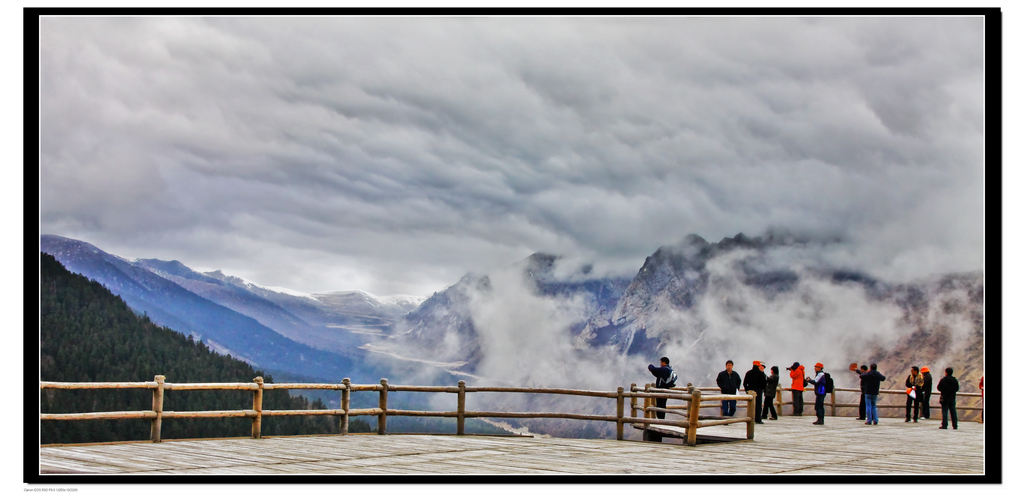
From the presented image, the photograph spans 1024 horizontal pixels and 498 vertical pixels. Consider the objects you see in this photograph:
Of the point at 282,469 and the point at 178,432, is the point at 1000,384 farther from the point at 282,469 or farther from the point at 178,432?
the point at 178,432

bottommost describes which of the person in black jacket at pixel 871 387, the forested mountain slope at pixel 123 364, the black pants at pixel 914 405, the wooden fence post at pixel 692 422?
the forested mountain slope at pixel 123 364

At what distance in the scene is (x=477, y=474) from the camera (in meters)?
10.3

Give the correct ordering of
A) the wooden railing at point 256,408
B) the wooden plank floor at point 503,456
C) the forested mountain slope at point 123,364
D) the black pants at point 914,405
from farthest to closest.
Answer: the forested mountain slope at point 123,364 → the black pants at point 914,405 → the wooden railing at point 256,408 → the wooden plank floor at point 503,456

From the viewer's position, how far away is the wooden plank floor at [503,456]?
10672 millimetres

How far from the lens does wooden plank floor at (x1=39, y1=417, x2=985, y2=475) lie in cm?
1067

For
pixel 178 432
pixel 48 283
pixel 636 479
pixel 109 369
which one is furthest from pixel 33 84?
pixel 48 283

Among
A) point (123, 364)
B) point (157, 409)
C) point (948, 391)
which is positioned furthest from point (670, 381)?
point (123, 364)

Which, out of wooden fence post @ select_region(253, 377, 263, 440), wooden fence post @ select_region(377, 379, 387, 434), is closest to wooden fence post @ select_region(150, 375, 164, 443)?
wooden fence post @ select_region(253, 377, 263, 440)

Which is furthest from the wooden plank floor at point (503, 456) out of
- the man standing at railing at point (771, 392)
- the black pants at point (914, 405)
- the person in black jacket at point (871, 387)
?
the black pants at point (914, 405)

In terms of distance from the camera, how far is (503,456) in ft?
41.2

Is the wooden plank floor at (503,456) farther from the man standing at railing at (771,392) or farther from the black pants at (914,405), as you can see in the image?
the black pants at (914,405)

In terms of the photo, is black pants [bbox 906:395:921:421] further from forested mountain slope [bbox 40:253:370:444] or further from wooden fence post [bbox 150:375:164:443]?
forested mountain slope [bbox 40:253:370:444]

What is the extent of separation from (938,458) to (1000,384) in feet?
11.2

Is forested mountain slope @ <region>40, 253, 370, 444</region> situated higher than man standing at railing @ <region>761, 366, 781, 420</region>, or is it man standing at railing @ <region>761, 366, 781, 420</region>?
man standing at railing @ <region>761, 366, 781, 420</region>
